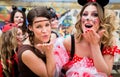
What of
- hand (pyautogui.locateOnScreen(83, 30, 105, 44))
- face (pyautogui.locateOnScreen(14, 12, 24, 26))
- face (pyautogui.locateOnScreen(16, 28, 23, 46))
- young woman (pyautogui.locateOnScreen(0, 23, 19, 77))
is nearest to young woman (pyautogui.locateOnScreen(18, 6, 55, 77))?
hand (pyautogui.locateOnScreen(83, 30, 105, 44))

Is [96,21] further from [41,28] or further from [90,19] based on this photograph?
[41,28]

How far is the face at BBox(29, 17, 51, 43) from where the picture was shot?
194 centimetres

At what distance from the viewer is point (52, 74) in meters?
1.93

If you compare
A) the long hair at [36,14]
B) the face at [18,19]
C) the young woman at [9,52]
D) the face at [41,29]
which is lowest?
the young woman at [9,52]

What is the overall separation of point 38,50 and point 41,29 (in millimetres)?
148

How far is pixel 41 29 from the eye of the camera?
195cm

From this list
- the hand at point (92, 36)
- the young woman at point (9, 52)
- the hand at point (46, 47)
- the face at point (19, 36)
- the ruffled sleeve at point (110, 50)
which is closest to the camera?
the hand at point (46, 47)

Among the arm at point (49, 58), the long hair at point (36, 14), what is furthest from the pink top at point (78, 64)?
the long hair at point (36, 14)

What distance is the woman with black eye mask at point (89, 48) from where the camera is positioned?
2.04 meters

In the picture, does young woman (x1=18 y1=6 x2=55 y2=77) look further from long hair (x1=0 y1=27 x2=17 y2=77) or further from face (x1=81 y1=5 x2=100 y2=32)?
long hair (x1=0 y1=27 x2=17 y2=77)

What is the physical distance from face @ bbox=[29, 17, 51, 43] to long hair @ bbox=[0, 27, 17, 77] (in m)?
0.86

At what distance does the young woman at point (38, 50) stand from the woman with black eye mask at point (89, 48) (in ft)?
0.56

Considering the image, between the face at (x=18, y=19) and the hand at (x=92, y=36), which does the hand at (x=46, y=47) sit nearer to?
the hand at (x=92, y=36)

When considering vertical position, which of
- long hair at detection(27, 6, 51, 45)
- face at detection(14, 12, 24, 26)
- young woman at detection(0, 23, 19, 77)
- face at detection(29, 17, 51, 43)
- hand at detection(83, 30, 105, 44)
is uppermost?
long hair at detection(27, 6, 51, 45)
